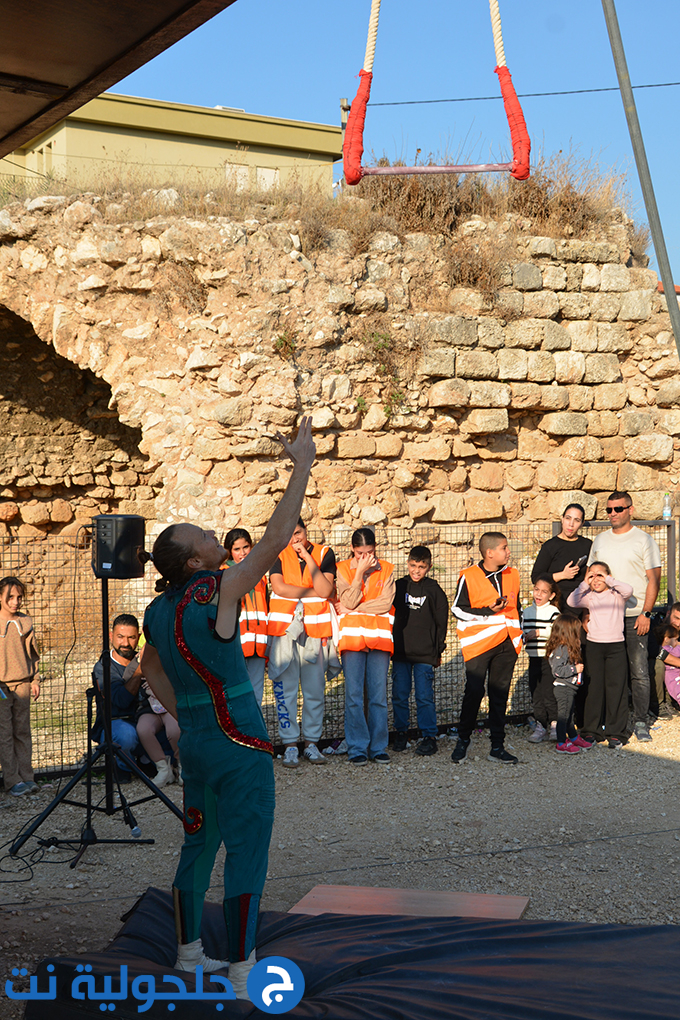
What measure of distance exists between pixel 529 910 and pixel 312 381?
22.8 ft

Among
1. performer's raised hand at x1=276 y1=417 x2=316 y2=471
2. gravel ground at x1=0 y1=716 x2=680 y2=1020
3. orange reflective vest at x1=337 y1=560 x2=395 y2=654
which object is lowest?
gravel ground at x1=0 y1=716 x2=680 y2=1020

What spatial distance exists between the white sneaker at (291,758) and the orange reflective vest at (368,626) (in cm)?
87

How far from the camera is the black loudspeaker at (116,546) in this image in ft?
17.0

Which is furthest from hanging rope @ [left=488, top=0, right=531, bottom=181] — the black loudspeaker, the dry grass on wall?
the black loudspeaker

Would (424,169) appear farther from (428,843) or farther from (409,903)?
(409,903)

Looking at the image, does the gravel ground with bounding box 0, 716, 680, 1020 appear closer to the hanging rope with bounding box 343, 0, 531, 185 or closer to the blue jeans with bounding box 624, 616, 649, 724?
the blue jeans with bounding box 624, 616, 649, 724

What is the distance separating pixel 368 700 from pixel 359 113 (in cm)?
519

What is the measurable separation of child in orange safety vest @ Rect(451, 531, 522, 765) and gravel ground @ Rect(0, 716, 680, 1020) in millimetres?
251

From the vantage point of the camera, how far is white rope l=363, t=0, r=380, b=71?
5828 mm

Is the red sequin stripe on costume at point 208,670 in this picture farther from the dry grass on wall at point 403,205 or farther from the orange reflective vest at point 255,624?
the dry grass on wall at point 403,205

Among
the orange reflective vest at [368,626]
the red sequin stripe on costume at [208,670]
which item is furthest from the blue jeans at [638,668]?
the red sequin stripe on costume at [208,670]

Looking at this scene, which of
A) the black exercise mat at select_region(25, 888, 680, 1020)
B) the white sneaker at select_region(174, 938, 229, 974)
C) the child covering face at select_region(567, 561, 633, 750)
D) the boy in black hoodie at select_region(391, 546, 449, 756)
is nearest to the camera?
the black exercise mat at select_region(25, 888, 680, 1020)

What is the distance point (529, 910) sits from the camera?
4.23 meters

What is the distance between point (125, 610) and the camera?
32.2ft
